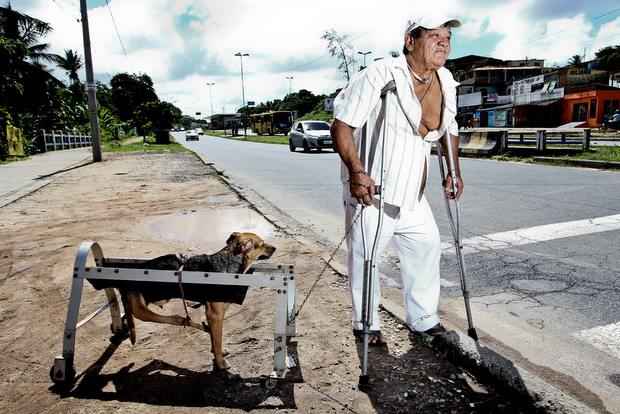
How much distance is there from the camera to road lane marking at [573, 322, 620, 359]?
9.81 feet

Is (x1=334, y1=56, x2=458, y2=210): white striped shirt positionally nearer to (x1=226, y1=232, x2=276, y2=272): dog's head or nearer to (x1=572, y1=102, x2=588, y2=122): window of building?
(x1=226, y1=232, x2=276, y2=272): dog's head

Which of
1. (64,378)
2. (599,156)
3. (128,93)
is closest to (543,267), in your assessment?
(64,378)

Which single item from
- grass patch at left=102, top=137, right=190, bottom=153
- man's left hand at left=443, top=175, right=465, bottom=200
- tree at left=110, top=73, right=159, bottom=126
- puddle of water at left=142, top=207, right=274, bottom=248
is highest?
tree at left=110, top=73, right=159, bottom=126

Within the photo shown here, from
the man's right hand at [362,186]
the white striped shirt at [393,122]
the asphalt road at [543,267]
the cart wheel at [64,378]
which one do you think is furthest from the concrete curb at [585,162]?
the cart wheel at [64,378]

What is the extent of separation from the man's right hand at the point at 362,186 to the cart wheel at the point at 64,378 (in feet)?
6.15

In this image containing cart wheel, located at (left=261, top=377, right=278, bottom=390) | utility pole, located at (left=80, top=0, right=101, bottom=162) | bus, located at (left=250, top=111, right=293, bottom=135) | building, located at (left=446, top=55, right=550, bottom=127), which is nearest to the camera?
cart wheel, located at (left=261, top=377, right=278, bottom=390)

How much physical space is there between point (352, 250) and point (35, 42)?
40.4 meters

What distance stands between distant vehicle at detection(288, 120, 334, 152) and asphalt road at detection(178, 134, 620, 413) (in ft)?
41.7

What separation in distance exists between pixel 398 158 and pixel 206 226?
4518mm

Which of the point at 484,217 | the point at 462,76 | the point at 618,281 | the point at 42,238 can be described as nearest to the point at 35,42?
the point at 42,238

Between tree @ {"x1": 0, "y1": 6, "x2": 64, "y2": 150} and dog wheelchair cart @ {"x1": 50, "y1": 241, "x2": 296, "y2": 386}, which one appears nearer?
dog wheelchair cart @ {"x1": 50, "y1": 241, "x2": 296, "y2": 386}

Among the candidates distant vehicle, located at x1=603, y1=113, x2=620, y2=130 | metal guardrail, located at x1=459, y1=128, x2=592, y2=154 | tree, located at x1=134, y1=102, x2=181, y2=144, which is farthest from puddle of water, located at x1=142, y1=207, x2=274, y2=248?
tree, located at x1=134, y1=102, x2=181, y2=144

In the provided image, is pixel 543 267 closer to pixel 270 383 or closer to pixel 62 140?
pixel 270 383

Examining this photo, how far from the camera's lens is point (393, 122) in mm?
2711
